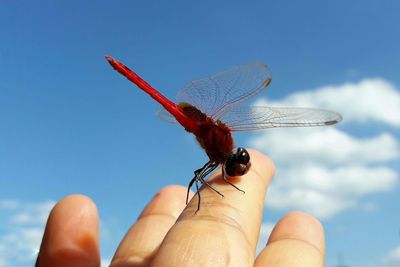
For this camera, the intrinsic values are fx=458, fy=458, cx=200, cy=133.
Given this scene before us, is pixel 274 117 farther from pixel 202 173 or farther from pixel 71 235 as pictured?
pixel 71 235

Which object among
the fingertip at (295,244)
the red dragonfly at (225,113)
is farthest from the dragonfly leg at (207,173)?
the fingertip at (295,244)

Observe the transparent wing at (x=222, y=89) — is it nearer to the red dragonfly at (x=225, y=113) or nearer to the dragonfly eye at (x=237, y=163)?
the red dragonfly at (x=225, y=113)

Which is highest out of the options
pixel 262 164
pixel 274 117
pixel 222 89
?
pixel 222 89

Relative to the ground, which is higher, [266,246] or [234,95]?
[234,95]

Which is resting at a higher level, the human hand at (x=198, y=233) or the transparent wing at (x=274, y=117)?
A: the transparent wing at (x=274, y=117)

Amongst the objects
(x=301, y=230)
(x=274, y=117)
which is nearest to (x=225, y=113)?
(x=274, y=117)

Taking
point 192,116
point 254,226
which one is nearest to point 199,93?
point 192,116

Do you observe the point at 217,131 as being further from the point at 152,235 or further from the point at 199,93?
the point at 152,235
